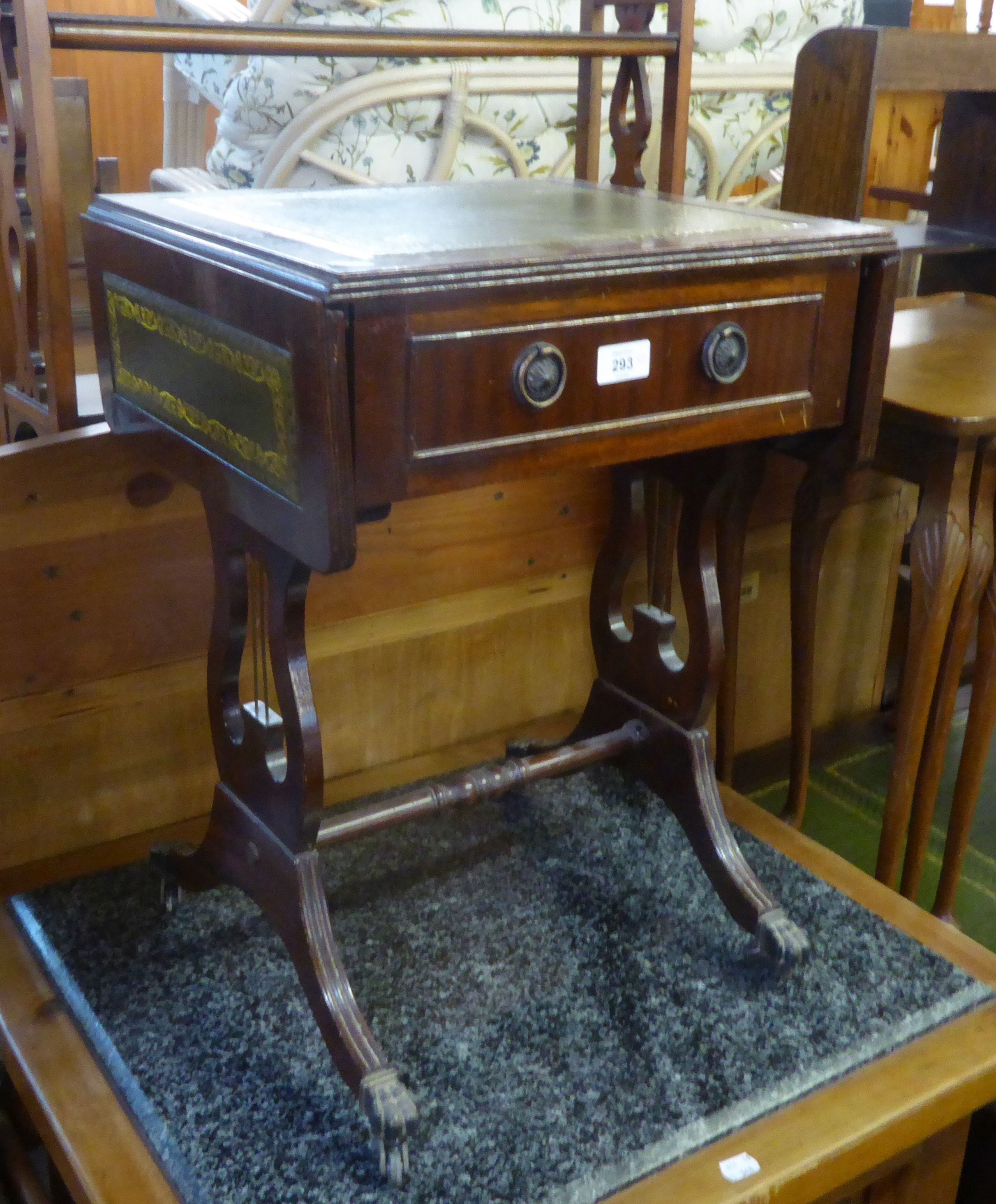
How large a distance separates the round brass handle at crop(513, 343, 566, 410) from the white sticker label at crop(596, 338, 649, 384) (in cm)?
3

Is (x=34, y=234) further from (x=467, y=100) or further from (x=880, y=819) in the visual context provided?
(x=880, y=819)

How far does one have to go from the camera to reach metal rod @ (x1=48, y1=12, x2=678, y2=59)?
101 cm

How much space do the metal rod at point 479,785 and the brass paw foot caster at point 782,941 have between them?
0.71ft

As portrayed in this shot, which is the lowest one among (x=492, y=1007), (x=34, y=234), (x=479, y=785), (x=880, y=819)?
(x=880, y=819)

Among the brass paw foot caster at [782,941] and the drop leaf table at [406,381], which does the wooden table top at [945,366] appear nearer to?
the drop leaf table at [406,381]


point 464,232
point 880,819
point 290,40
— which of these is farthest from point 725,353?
point 880,819

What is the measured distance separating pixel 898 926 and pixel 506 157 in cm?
109

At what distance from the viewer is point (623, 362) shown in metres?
0.85

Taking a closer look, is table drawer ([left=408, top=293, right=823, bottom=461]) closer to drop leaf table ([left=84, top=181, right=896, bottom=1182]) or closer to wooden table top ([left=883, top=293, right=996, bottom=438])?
drop leaf table ([left=84, top=181, right=896, bottom=1182])

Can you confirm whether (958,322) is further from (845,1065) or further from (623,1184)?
(623,1184)

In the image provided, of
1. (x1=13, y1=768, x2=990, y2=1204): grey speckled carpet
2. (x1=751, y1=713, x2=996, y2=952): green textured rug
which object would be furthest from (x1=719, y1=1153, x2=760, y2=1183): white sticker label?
(x1=751, y1=713, x2=996, y2=952): green textured rug

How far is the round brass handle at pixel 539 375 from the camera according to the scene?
0.81 m

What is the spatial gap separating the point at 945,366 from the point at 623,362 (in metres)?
0.58

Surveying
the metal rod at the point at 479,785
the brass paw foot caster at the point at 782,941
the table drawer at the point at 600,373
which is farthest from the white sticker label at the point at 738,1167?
the table drawer at the point at 600,373
